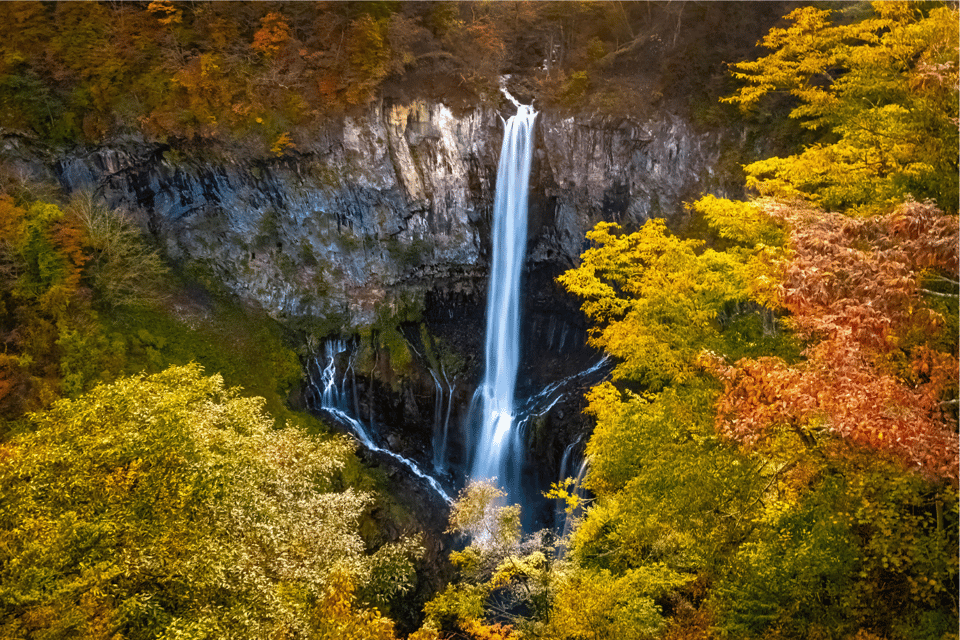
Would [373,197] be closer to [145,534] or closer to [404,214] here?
[404,214]

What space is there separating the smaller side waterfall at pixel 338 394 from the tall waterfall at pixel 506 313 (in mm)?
3475

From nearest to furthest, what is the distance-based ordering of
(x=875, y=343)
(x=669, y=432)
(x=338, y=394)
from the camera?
(x=875, y=343), (x=669, y=432), (x=338, y=394)

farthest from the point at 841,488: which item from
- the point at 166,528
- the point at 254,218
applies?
the point at 254,218

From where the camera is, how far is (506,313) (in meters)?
25.4

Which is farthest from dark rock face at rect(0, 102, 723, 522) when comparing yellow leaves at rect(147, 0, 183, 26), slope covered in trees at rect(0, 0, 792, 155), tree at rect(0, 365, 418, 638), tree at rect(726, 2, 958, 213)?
tree at rect(0, 365, 418, 638)

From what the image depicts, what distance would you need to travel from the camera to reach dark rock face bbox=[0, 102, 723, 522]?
23.6 m

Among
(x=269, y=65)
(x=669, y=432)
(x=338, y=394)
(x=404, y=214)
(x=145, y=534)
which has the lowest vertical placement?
(x=338, y=394)

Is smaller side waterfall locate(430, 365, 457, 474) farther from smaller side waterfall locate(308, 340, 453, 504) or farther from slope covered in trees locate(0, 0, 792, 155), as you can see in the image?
slope covered in trees locate(0, 0, 792, 155)

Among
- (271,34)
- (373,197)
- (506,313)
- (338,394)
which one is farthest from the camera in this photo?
(338,394)

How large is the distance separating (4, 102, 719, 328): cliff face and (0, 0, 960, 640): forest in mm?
1825

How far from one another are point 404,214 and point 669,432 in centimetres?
1781

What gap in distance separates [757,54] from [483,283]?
14202 mm

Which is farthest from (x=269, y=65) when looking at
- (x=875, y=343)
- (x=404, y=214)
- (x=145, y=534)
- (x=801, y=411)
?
(x=875, y=343)

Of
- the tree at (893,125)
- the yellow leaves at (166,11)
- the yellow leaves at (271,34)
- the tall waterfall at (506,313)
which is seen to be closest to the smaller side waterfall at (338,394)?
the tall waterfall at (506,313)
